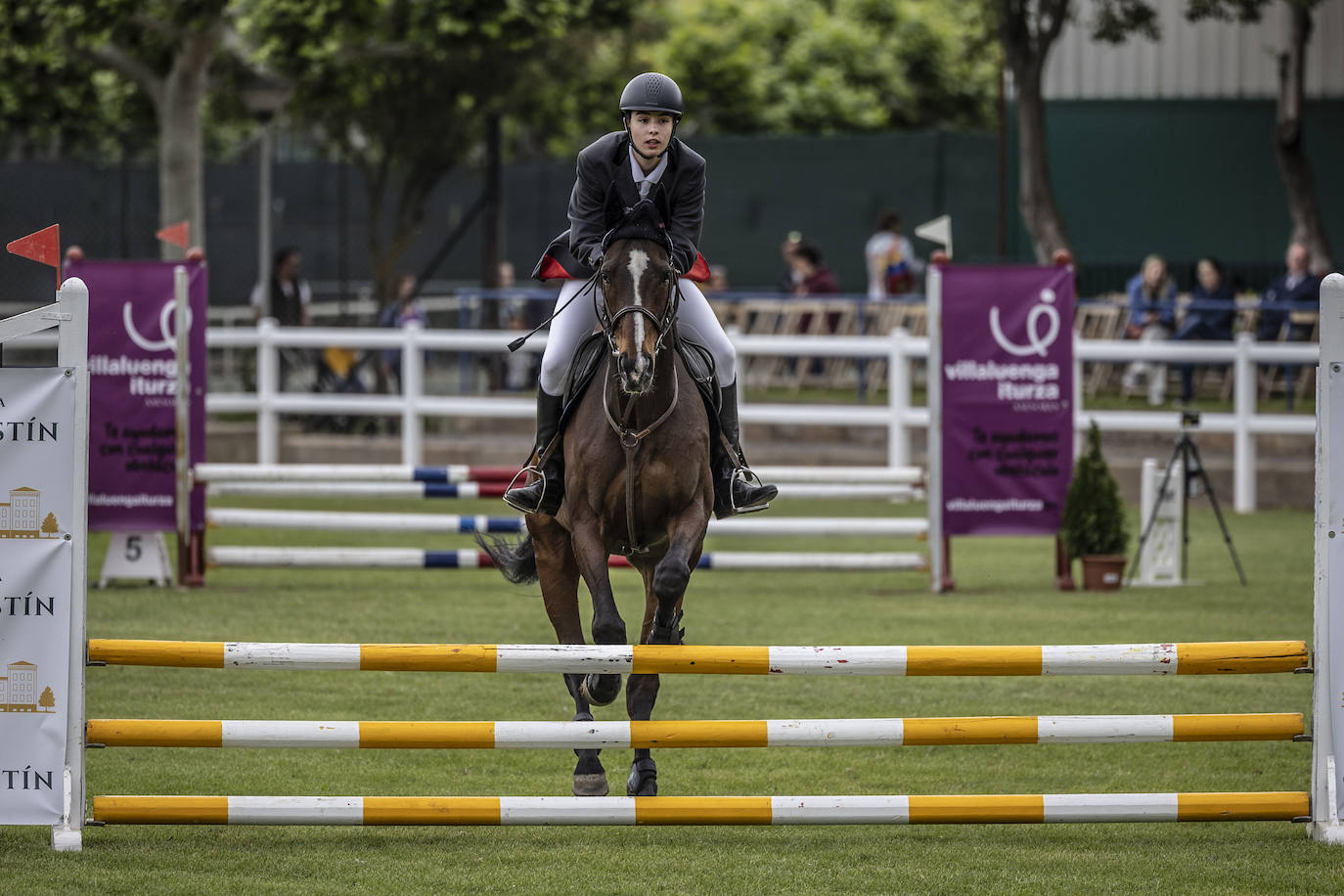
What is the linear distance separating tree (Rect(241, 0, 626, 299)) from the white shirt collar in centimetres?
1280

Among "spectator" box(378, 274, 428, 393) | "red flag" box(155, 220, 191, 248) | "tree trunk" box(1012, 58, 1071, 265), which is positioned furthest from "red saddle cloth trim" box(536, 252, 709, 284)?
"tree trunk" box(1012, 58, 1071, 265)

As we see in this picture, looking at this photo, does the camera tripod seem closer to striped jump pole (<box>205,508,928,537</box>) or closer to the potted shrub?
the potted shrub

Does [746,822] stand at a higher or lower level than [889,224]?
lower

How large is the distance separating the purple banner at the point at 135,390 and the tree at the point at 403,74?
719 cm

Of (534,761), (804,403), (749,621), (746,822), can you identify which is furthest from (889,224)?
(746,822)

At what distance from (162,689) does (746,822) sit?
13.1ft

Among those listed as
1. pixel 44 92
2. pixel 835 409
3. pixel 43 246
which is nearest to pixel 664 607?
pixel 43 246

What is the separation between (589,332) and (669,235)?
29.1 inches

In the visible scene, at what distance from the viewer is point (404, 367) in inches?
701

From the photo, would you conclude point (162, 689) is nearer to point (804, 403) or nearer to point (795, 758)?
point (795, 758)

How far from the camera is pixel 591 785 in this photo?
6562 millimetres

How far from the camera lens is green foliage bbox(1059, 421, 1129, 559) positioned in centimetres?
1220

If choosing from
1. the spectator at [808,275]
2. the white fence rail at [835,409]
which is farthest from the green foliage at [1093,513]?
the spectator at [808,275]

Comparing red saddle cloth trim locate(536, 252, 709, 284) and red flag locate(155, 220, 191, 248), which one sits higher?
red flag locate(155, 220, 191, 248)
